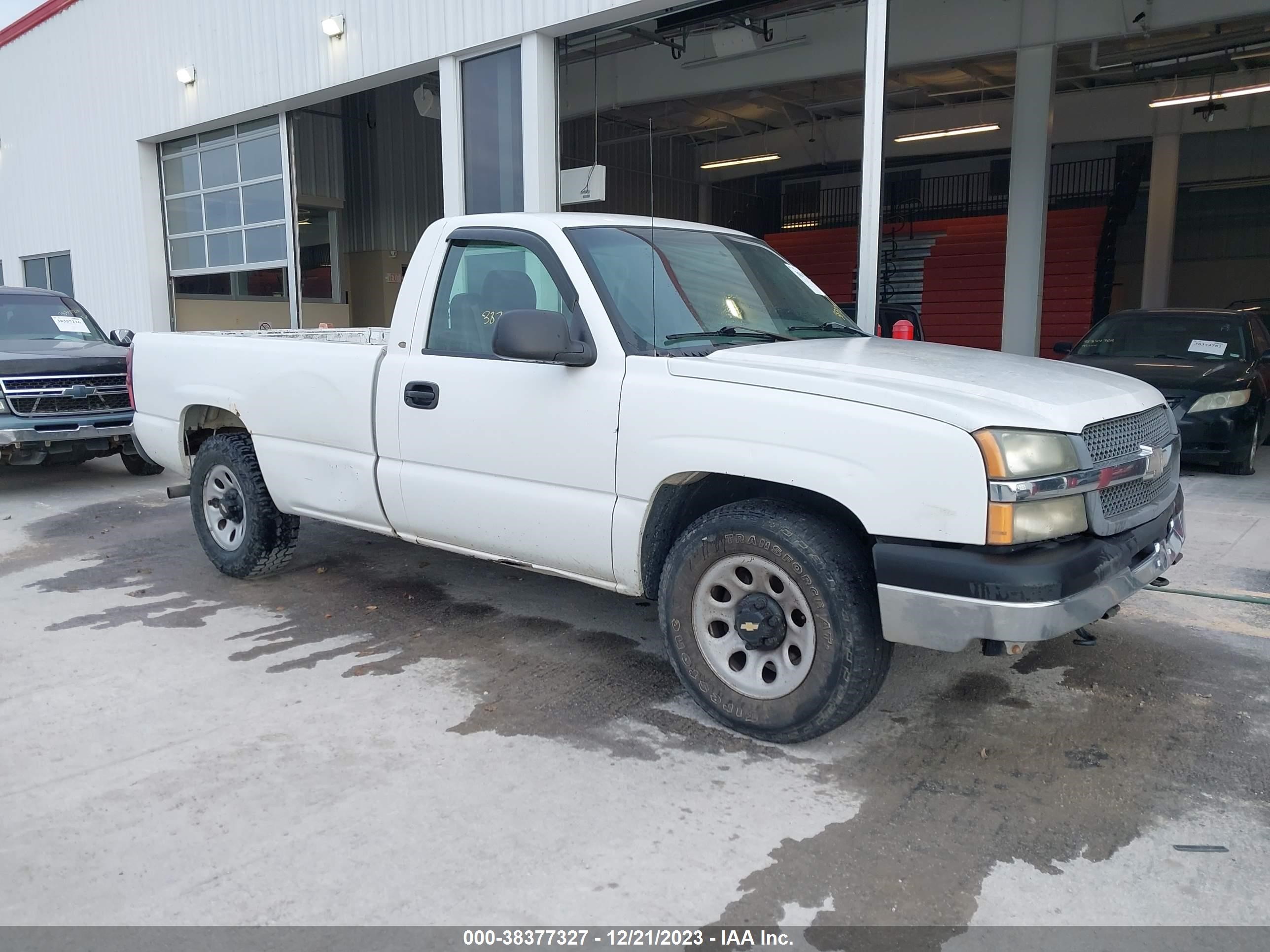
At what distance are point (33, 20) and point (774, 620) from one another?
2056 centimetres

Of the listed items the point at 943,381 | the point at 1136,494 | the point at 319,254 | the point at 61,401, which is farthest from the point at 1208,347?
the point at 319,254

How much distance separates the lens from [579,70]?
59.3 ft

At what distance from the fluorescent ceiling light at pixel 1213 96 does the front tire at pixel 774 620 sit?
19185 mm

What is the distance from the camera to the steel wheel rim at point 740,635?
3516mm

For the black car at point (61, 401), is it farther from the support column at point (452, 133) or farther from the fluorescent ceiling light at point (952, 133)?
the fluorescent ceiling light at point (952, 133)

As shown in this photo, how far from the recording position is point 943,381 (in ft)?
11.3

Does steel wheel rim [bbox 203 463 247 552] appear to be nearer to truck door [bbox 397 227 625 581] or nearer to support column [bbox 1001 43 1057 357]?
truck door [bbox 397 227 625 581]

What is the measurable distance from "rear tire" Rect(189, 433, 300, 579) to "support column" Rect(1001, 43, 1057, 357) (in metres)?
12.0

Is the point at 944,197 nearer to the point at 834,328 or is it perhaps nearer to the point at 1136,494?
the point at 834,328

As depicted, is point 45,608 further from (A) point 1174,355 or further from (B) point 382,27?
(A) point 1174,355

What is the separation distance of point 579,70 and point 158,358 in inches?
543

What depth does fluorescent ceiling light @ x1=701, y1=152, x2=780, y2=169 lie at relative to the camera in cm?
2591

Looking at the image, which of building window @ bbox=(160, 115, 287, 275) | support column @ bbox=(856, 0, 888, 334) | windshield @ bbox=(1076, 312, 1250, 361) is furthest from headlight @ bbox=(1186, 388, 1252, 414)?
building window @ bbox=(160, 115, 287, 275)

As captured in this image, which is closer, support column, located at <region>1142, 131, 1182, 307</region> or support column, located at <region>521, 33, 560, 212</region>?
support column, located at <region>521, 33, 560, 212</region>
